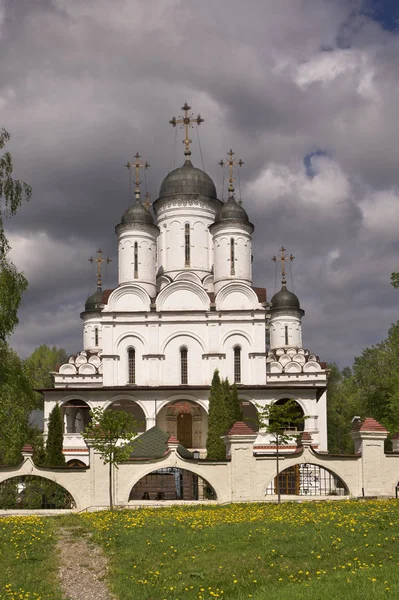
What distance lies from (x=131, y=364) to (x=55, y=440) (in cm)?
707

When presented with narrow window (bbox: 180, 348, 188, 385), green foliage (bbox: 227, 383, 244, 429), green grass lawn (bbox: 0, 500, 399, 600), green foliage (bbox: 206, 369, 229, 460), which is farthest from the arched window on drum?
green grass lawn (bbox: 0, 500, 399, 600)

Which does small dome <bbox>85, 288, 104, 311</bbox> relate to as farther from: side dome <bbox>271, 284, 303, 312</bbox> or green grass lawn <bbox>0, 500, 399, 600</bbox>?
green grass lawn <bbox>0, 500, 399, 600</bbox>

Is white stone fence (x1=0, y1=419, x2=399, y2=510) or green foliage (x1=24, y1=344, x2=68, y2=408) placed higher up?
green foliage (x1=24, y1=344, x2=68, y2=408)

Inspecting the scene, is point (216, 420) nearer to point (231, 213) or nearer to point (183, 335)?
point (183, 335)

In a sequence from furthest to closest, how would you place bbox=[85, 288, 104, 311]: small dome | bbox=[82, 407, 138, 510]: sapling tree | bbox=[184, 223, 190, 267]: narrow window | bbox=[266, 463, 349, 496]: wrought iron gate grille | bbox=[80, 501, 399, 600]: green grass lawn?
bbox=[85, 288, 104, 311]: small dome, bbox=[184, 223, 190, 267]: narrow window, bbox=[266, 463, 349, 496]: wrought iron gate grille, bbox=[82, 407, 138, 510]: sapling tree, bbox=[80, 501, 399, 600]: green grass lawn

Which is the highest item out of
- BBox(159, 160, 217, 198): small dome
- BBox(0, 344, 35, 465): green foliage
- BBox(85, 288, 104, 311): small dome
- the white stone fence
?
BBox(159, 160, 217, 198): small dome

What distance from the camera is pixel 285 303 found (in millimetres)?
50562

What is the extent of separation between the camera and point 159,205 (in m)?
45.3

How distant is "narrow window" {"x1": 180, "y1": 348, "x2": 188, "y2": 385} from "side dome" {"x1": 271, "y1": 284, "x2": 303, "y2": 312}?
43.9ft

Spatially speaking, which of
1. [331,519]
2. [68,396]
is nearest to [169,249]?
[68,396]

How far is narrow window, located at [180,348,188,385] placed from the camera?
1512 inches

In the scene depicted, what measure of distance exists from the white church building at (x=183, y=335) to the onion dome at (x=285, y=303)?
20.8 feet

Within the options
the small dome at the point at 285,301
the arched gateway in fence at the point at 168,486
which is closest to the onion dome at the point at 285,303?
the small dome at the point at 285,301

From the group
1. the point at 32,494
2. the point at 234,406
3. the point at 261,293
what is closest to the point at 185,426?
the point at 234,406
